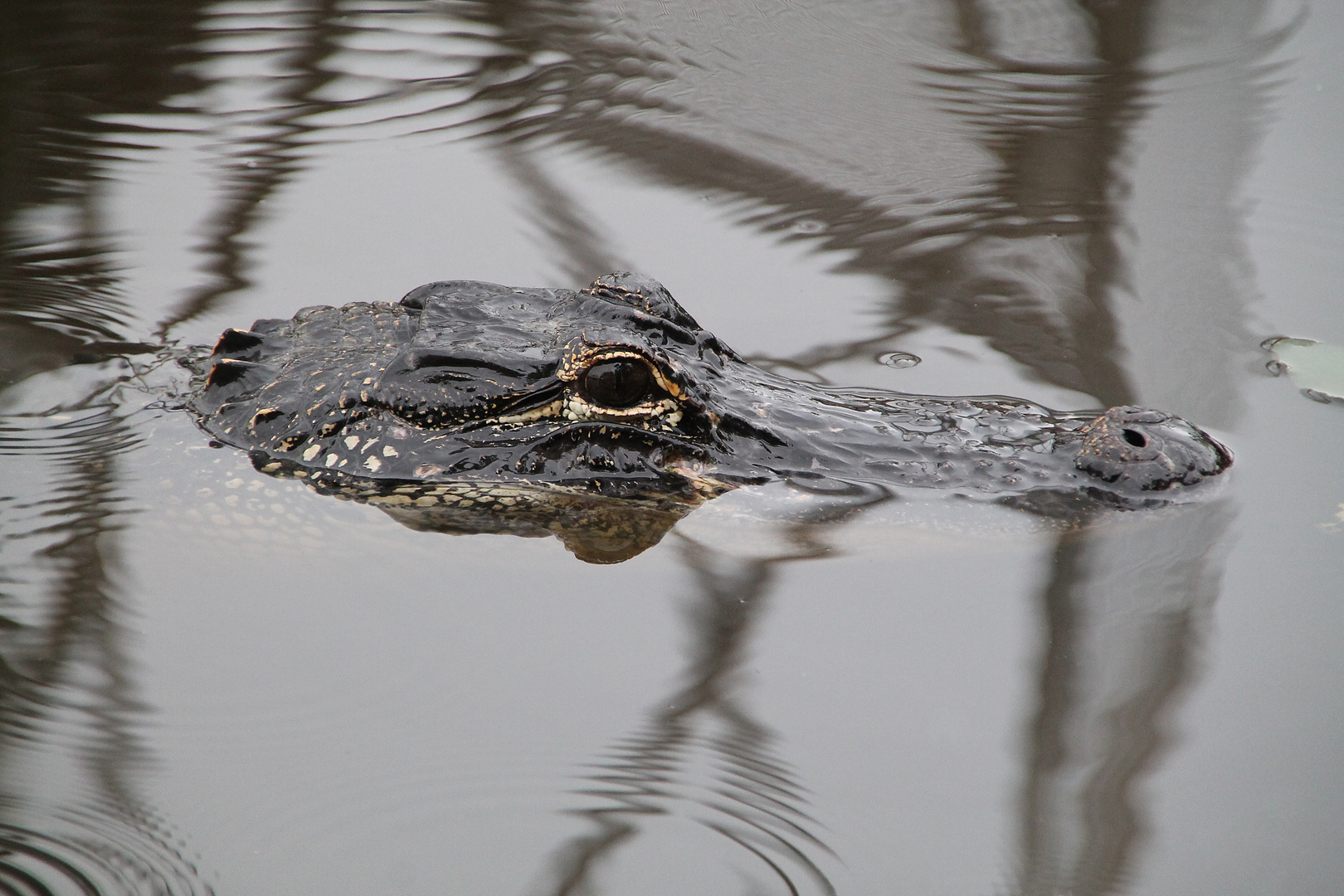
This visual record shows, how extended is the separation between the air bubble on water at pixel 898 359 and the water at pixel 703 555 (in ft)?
0.07

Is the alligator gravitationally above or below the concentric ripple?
above

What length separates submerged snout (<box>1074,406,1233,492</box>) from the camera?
321cm

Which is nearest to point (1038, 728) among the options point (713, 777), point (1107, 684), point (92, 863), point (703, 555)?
point (1107, 684)

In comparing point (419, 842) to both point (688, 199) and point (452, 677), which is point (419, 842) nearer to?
A: point (452, 677)

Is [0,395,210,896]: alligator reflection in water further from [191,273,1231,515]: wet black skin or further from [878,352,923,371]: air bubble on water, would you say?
[878,352,923,371]: air bubble on water

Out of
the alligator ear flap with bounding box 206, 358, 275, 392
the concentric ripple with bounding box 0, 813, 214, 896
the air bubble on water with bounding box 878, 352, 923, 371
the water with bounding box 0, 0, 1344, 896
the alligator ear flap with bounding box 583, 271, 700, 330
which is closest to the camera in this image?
the concentric ripple with bounding box 0, 813, 214, 896

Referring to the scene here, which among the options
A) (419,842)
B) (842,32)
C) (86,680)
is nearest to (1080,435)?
(419,842)

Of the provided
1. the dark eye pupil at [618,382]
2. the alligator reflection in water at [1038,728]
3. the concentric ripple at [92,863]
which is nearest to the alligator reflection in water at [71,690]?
the concentric ripple at [92,863]

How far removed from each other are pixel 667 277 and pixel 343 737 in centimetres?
269

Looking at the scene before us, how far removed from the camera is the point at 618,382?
320 centimetres

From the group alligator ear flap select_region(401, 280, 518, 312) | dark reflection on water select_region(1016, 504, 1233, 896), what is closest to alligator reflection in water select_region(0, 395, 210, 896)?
alligator ear flap select_region(401, 280, 518, 312)

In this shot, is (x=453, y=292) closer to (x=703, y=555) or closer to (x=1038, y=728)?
(x=703, y=555)

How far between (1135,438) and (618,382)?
1.56 meters

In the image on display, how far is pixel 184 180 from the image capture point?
5527mm
